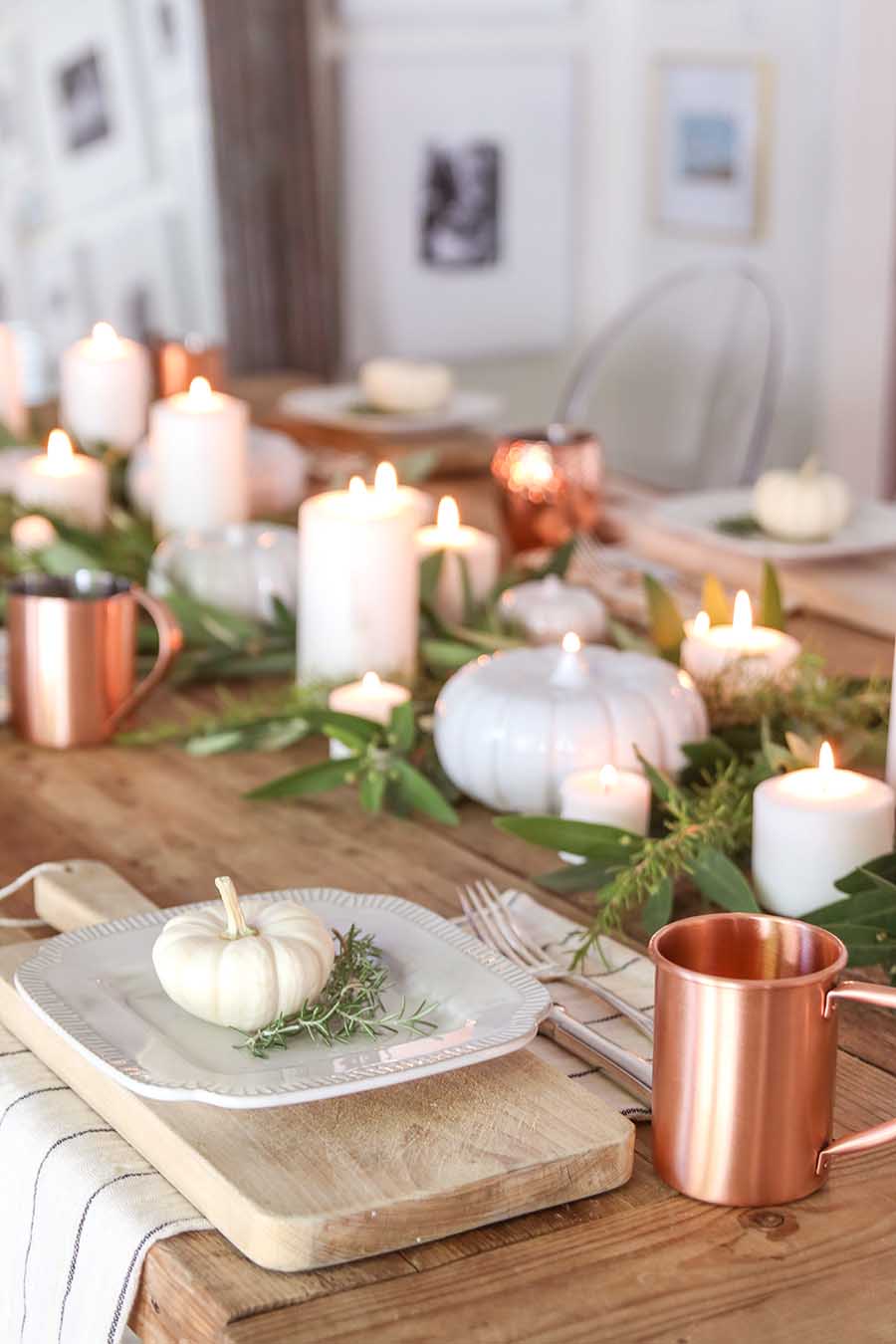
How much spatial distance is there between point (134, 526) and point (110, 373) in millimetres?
368

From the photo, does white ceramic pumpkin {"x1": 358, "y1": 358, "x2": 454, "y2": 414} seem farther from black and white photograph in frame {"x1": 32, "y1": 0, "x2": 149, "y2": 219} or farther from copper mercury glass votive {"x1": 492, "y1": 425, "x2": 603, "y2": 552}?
black and white photograph in frame {"x1": 32, "y1": 0, "x2": 149, "y2": 219}

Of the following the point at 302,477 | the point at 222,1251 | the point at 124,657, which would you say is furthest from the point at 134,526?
the point at 222,1251

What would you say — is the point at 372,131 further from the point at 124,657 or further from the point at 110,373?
the point at 124,657

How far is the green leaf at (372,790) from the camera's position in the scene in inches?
49.0

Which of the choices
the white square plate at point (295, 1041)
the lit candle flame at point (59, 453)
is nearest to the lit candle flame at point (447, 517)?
the lit candle flame at point (59, 453)

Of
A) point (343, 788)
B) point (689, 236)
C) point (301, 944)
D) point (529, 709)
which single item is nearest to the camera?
point (301, 944)

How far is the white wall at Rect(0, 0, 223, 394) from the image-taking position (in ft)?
12.6

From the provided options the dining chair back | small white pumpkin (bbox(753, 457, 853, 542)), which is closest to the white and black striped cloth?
small white pumpkin (bbox(753, 457, 853, 542))

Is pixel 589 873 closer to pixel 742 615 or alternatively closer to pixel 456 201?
pixel 742 615

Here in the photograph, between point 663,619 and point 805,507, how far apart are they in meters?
0.38

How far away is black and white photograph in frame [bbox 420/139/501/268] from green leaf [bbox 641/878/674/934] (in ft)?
10.4

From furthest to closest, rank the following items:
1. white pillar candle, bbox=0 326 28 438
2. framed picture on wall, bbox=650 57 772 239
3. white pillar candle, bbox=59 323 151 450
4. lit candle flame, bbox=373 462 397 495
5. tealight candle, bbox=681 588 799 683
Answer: framed picture on wall, bbox=650 57 772 239 < white pillar candle, bbox=0 326 28 438 < white pillar candle, bbox=59 323 151 450 < lit candle flame, bbox=373 462 397 495 < tealight candle, bbox=681 588 799 683

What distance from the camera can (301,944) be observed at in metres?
0.86

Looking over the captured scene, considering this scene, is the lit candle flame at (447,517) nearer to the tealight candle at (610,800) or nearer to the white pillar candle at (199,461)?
the white pillar candle at (199,461)
